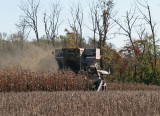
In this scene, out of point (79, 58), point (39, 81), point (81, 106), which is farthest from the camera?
point (79, 58)

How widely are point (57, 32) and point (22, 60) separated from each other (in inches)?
296

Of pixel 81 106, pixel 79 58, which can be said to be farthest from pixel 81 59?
pixel 81 106

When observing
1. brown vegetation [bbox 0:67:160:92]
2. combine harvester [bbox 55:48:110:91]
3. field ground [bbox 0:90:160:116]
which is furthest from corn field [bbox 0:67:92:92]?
field ground [bbox 0:90:160:116]

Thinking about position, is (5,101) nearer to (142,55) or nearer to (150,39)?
(142,55)

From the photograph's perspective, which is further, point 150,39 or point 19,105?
point 150,39

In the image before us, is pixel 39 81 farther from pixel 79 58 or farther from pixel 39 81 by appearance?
pixel 79 58

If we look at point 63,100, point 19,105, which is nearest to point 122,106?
point 63,100

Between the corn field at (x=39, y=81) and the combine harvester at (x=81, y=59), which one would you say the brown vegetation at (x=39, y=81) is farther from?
the combine harvester at (x=81, y=59)

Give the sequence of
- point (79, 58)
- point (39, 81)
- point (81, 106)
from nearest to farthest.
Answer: point (81, 106) → point (39, 81) → point (79, 58)

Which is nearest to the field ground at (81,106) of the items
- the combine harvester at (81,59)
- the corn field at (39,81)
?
the corn field at (39,81)

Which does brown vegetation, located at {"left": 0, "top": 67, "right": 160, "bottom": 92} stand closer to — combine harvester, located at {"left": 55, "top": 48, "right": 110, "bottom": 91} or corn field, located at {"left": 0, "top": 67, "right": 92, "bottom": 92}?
corn field, located at {"left": 0, "top": 67, "right": 92, "bottom": 92}

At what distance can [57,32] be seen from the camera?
48.8 metres

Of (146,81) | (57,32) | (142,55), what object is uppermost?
(57,32)

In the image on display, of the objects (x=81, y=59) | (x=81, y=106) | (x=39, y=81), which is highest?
(x=81, y=59)
